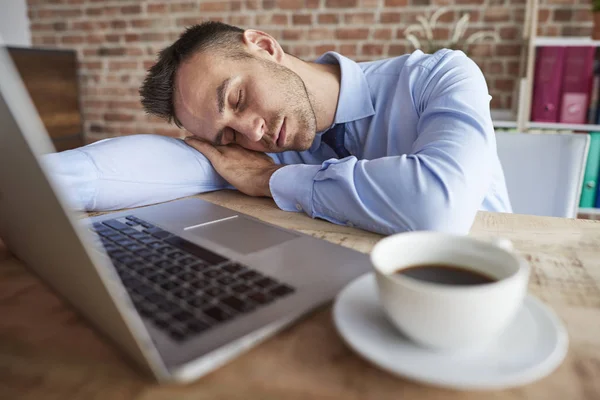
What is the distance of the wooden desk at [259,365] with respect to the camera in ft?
1.23

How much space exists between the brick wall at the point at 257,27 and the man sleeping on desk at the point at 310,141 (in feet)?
4.39

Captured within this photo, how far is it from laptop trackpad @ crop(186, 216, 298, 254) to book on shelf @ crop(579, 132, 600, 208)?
1.94m

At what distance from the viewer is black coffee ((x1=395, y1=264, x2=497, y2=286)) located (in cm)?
45

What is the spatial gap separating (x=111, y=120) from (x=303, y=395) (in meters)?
3.23

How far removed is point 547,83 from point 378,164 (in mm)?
1797

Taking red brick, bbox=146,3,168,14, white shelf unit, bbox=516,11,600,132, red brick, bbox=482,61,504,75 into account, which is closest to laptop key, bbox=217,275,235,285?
white shelf unit, bbox=516,11,600,132

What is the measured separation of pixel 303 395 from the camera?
1.22 feet

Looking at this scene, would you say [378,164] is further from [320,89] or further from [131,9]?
[131,9]

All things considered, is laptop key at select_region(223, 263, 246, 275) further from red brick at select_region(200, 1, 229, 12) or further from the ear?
red brick at select_region(200, 1, 229, 12)

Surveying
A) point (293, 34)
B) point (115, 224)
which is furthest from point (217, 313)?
point (293, 34)

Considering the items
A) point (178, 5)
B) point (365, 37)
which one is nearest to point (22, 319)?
point (365, 37)

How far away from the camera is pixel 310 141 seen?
121cm

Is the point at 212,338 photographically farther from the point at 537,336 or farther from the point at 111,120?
the point at 111,120

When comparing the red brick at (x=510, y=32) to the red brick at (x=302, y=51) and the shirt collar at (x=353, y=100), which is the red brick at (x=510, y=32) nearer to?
the red brick at (x=302, y=51)
